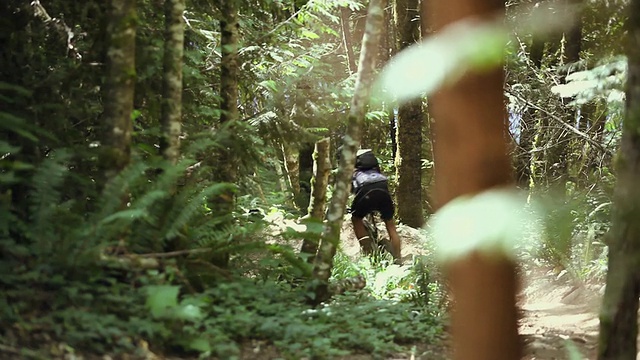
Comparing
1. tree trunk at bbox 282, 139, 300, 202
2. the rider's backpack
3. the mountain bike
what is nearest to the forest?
the mountain bike

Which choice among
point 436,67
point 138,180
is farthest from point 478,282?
point 138,180

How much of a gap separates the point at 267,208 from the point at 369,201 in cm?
177

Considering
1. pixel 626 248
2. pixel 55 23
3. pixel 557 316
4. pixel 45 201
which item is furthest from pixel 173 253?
pixel 557 316

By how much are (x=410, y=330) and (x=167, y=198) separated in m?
2.47

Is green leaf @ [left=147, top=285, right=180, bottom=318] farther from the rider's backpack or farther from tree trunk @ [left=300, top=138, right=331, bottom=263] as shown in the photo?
the rider's backpack

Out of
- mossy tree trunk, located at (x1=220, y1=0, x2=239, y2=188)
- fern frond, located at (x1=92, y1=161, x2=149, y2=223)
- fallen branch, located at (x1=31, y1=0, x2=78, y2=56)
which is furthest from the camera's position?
mossy tree trunk, located at (x1=220, y1=0, x2=239, y2=188)

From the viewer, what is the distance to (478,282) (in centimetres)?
134

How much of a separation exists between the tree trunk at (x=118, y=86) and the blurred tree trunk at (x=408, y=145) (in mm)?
8618

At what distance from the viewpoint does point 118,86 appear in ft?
17.3

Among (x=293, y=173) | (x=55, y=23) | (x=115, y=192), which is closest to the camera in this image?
(x=115, y=192)

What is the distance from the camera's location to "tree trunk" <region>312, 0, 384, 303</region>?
5.99 m

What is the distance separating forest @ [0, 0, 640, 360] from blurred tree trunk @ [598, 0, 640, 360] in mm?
12

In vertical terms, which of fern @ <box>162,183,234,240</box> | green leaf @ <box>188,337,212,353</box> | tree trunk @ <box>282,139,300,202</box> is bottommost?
green leaf @ <box>188,337,212,353</box>

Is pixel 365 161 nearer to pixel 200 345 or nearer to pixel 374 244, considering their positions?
pixel 374 244
